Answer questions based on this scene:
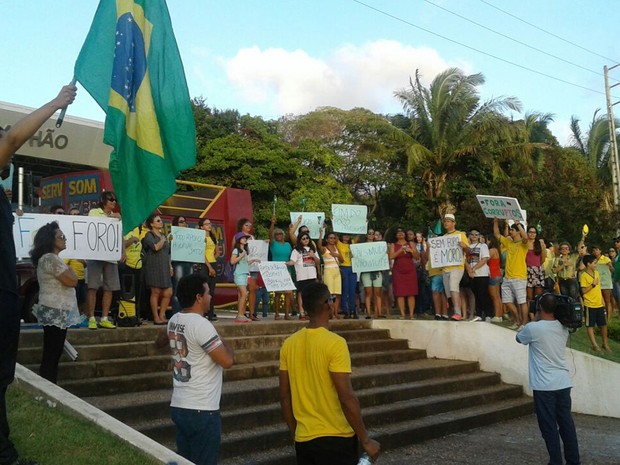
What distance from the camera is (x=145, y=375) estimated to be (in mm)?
8367

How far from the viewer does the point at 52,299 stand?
23.4 ft

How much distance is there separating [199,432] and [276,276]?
812 cm

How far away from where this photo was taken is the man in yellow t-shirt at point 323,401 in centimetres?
450

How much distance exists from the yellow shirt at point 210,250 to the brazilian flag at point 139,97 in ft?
19.5

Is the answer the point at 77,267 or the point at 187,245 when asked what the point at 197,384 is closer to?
the point at 77,267

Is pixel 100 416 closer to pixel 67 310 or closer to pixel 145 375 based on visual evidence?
pixel 67 310

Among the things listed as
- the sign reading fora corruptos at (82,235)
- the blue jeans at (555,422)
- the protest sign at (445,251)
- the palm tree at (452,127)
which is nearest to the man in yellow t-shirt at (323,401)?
the blue jeans at (555,422)

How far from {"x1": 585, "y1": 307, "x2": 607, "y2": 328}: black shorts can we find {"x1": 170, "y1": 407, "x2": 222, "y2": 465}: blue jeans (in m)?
9.85

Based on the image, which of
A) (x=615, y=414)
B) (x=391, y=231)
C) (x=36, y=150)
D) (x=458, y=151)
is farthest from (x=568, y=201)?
(x=36, y=150)

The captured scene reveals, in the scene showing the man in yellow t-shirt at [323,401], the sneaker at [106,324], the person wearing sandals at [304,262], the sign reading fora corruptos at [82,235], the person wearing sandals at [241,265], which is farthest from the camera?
the person wearing sandals at [304,262]

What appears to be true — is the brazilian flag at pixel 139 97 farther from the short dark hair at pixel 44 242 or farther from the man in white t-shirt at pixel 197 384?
the short dark hair at pixel 44 242

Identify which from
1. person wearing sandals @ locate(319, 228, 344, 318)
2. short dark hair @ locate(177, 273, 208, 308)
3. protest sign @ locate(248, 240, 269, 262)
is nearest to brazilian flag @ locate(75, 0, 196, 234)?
short dark hair @ locate(177, 273, 208, 308)

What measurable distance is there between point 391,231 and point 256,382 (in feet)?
81.4

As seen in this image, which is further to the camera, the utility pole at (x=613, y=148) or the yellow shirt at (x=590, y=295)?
the utility pole at (x=613, y=148)
